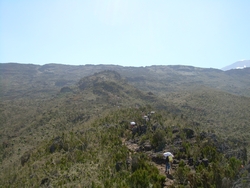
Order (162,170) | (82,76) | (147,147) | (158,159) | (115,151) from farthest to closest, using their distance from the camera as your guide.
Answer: (82,76)
(147,147)
(115,151)
(158,159)
(162,170)

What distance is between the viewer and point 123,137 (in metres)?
24.1

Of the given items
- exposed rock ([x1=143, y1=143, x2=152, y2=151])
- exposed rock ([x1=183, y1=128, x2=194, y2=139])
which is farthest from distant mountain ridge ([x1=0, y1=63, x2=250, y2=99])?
exposed rock ([x1=143, y1=143, x2=152, y2=151])

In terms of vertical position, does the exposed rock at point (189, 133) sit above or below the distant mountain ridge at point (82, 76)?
above

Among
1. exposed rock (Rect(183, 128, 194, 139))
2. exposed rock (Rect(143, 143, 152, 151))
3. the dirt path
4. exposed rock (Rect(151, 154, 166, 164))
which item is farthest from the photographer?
exposed rock (Rect(183, 128, 194, 139))

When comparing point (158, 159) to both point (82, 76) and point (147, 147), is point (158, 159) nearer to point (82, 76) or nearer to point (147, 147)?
point (147, 147)

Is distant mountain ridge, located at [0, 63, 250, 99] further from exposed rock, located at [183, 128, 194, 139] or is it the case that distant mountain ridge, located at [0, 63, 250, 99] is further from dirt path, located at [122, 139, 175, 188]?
exposed rock, located at [183, 128, 194, 139]

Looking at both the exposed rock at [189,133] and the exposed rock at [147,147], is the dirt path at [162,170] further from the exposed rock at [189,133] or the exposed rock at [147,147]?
the exposed rock at [189,133]

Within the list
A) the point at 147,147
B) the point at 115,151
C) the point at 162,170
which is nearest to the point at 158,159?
the point at 162,170

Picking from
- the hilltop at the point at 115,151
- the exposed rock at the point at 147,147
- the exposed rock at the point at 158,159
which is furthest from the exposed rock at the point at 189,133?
the exposed rock at the point at 158,159

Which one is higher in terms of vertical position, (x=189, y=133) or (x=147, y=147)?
(x=189, y=133)

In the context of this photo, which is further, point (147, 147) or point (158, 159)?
point (147, 147)

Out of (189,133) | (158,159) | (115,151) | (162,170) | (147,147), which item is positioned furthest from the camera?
(189,133)

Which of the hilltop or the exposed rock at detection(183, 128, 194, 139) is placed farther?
the exposed rock at detection(183, 128, 194, 139)

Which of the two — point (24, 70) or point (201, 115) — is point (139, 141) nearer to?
point (201, 115)
